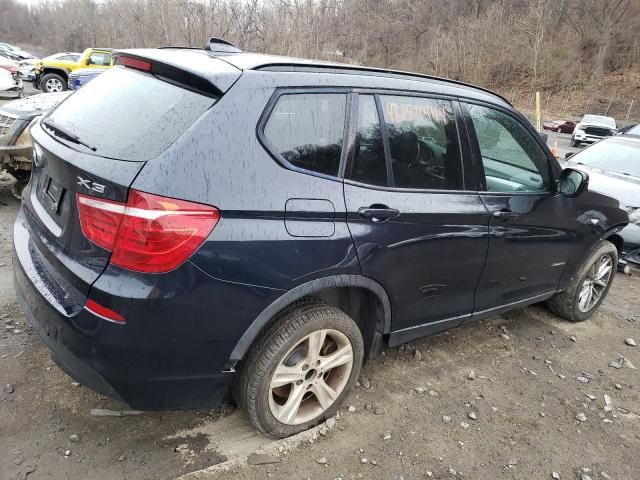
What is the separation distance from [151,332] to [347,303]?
3.64 feet

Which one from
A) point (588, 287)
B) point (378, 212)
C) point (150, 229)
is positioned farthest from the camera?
point (588, 287)

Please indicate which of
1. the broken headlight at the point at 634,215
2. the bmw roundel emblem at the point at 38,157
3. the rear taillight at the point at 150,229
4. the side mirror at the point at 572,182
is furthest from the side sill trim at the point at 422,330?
the broken headlight at the point at 634,215

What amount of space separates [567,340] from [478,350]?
913 mm

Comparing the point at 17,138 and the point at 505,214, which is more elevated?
the point at 505,214

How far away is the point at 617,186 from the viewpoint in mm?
6074

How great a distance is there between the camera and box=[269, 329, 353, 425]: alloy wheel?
2.45 m

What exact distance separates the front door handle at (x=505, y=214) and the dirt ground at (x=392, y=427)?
110 cm

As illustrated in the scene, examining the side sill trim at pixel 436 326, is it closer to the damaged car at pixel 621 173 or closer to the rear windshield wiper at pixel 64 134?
the rear windshield wiper at pixel 64 134

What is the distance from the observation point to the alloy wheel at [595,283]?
4.24 meters

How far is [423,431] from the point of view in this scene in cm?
278

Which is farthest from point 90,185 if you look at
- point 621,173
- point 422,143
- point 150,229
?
point 621,173

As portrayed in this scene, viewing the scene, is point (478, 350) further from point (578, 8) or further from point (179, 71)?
point (578, 8)

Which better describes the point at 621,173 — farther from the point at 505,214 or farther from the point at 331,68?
the point at 331,68

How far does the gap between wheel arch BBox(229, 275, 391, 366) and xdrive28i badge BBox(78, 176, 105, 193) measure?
32.7 inches
